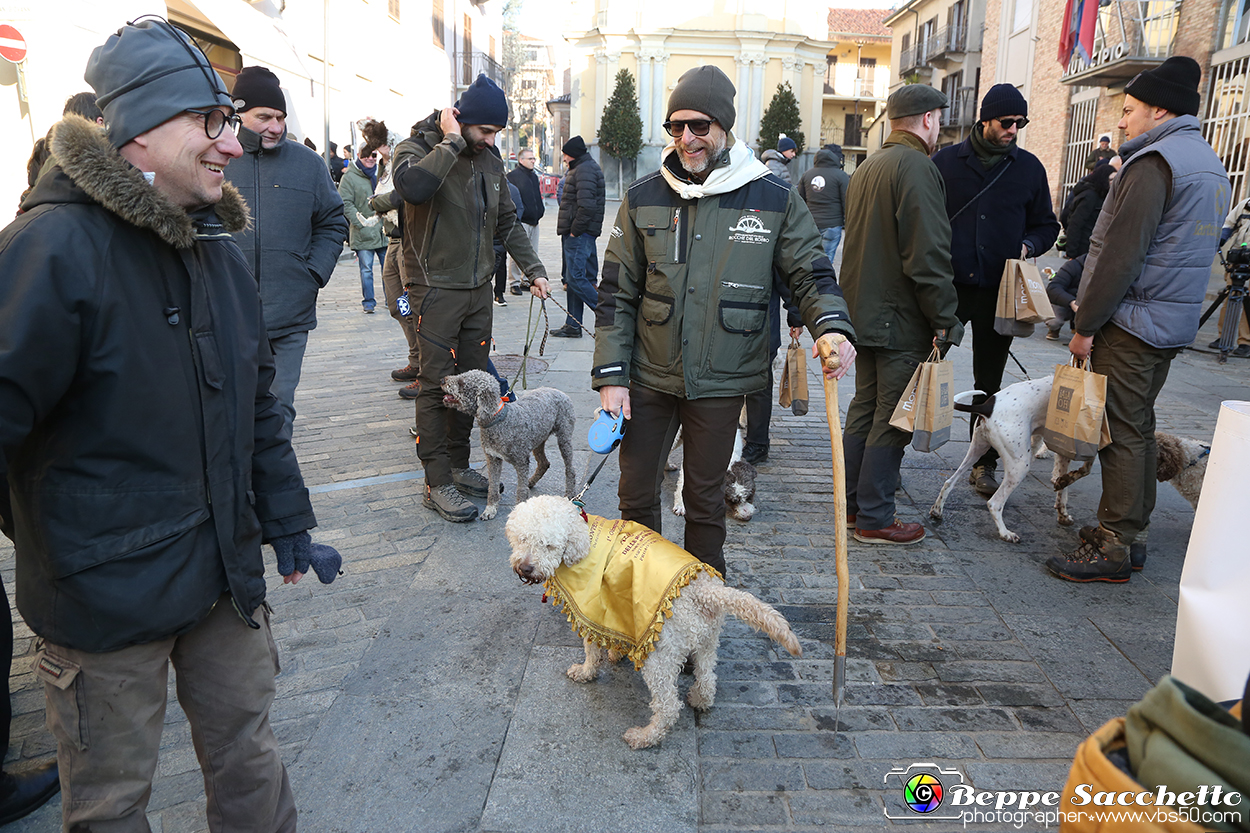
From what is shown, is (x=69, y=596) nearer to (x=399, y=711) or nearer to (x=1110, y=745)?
(x=399, y=711)

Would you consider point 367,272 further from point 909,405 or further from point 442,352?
point 909,405

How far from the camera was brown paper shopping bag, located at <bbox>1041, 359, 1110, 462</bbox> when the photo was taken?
3.99 meters

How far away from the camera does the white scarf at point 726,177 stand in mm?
3076

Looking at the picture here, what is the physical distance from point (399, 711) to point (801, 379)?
2.92 meters

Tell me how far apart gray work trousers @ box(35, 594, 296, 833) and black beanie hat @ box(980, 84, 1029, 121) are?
473 centimetres

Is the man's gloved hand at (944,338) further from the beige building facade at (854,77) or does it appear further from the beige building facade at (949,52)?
the beige building facade at (854,77)

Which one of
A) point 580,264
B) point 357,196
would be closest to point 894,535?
point 580,264

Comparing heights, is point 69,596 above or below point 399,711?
above

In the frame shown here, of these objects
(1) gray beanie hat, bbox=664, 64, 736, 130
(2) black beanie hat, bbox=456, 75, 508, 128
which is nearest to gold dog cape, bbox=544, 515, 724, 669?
(1) gray beanie hat, bbox=664, 64, 736, 130

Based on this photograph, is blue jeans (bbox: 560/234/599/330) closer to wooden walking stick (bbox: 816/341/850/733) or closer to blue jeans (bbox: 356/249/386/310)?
blue jeans (bbox: 356/249/386/310)

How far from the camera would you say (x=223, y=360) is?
1.97m

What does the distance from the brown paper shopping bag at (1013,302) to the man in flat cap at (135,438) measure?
4248mm

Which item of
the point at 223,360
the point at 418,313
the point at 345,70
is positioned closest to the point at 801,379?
the point at 418,313

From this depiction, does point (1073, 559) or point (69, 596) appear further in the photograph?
point (1073, 559)
